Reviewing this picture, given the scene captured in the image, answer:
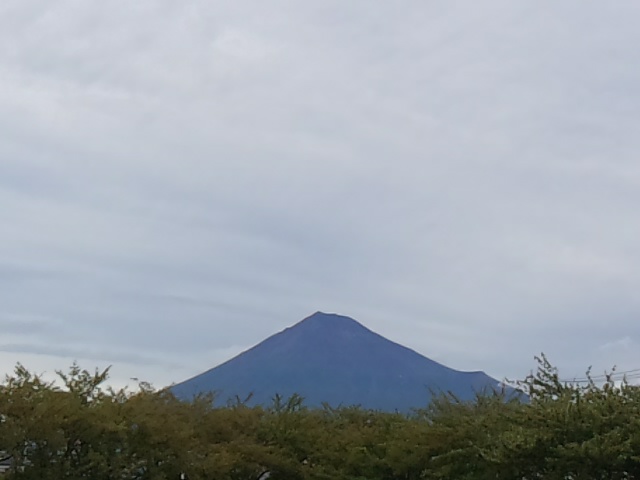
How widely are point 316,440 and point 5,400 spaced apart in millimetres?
12163

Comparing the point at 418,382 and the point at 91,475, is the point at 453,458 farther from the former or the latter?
the point at 418,382

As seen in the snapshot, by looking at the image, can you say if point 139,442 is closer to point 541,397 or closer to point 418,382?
point 541,397

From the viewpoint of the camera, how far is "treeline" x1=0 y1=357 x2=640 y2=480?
2208 centimetres

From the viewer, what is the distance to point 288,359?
198m

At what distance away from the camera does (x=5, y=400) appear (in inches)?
950

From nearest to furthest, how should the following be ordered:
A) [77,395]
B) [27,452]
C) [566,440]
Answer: [566,440]
[27,452]
[77,395]

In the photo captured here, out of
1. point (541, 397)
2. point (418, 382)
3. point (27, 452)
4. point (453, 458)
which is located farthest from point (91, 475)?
point (418, 382)

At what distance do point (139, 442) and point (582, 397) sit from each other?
37.4 feet

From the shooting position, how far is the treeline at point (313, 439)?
2208 centimetres

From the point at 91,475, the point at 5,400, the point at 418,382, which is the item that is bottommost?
the point at 91,475

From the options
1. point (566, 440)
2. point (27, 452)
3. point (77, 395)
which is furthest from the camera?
point (77, 395)

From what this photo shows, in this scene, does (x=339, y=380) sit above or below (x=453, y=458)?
above

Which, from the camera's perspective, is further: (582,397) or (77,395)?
(77,395)

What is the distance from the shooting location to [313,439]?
33.4 meters
